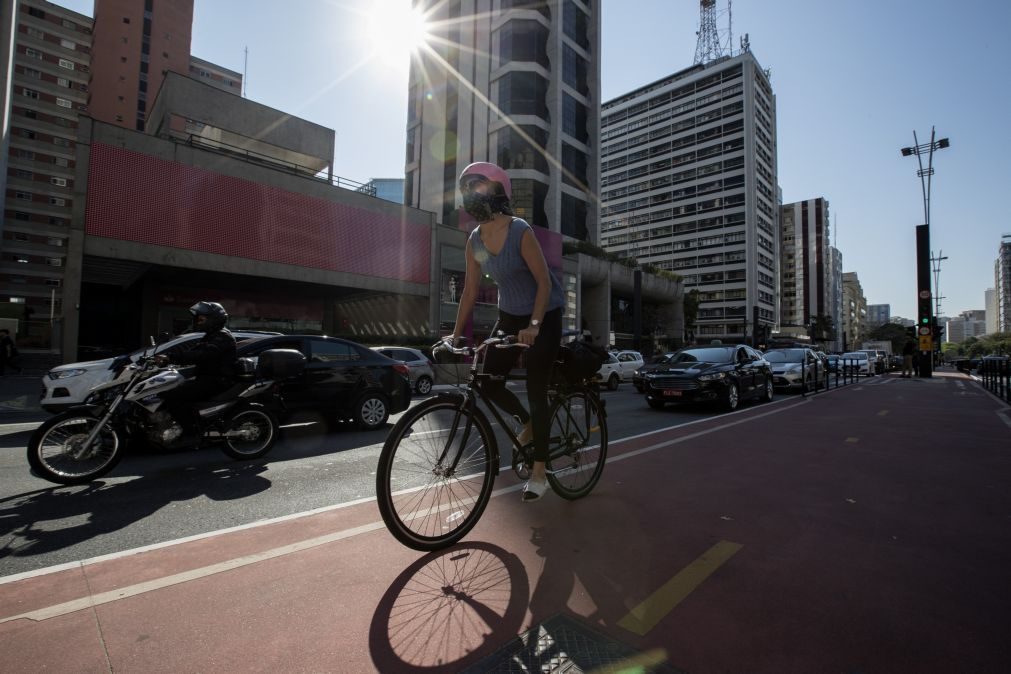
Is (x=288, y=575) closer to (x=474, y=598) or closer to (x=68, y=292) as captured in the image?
(x=474, y=598)

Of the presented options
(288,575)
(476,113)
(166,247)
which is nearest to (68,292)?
(166,247)

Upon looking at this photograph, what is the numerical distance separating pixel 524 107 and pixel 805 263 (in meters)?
87.3

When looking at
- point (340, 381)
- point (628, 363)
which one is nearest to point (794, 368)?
point (628, 363)

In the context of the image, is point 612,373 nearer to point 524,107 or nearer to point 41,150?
point 524,107

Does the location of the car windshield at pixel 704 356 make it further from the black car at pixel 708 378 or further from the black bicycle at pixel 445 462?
the black bicycle at pixel 445 462

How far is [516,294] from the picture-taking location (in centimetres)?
321

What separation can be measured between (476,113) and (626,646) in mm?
47059

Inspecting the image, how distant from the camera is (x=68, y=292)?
1806cm

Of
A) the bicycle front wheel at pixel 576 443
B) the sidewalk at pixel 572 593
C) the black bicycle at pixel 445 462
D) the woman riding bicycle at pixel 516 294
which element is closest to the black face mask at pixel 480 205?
the woman riding bicycle at pixel 516 294

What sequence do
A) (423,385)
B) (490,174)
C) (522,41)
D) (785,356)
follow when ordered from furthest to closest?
1. (522,41)
2. (785,356)
3. (423,385)
4. (490,174)

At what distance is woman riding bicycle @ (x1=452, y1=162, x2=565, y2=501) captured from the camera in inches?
117

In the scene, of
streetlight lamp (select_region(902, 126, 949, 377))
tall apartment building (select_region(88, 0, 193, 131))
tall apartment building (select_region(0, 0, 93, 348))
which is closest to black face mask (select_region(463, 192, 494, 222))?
streetlight lamp (select_region(902, 126, 949, 377))

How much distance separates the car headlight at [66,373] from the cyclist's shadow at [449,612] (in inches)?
292

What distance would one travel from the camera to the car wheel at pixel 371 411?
7176 mm
